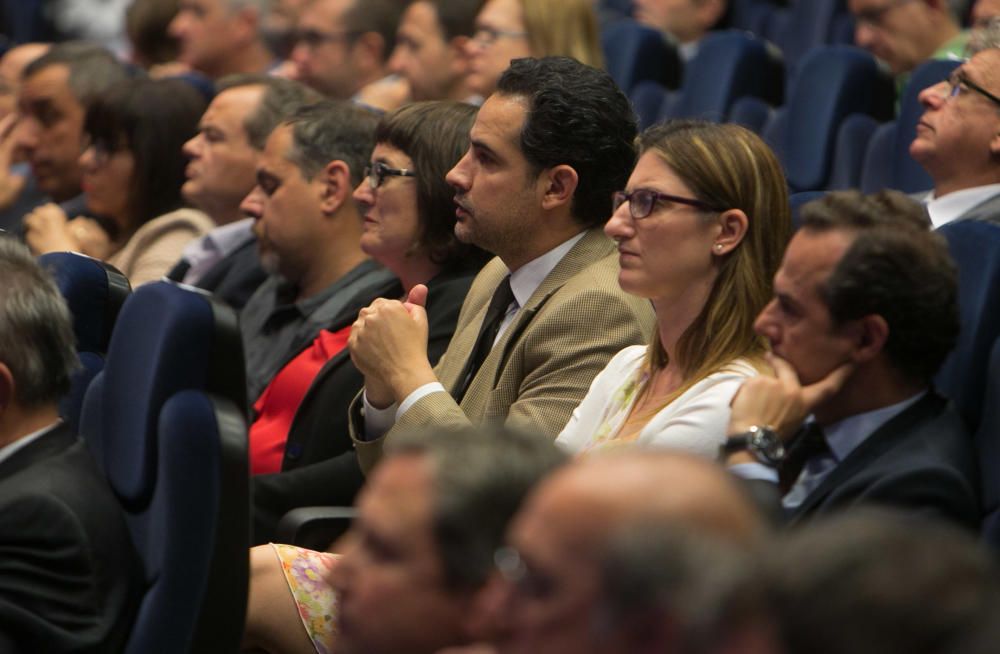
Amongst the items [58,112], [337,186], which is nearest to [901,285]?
[337,186]

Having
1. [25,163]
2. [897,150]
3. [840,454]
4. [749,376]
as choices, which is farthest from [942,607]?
[25,163]

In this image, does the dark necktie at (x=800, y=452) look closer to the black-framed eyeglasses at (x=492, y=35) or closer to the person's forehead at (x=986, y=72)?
the person's forehead at (x=986, y=72)

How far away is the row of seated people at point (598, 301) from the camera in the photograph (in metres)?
1.66

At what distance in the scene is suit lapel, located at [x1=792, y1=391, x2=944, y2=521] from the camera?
1.65m

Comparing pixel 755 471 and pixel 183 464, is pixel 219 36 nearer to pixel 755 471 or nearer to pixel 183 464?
pixel 183 464

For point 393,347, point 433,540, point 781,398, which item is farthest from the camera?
point 393,347

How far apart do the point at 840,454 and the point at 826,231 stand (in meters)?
0.24

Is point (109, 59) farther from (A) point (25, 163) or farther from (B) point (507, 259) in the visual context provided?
(B) point (507, 259)

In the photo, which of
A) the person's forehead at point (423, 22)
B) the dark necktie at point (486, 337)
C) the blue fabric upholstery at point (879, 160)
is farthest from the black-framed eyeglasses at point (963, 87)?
the person's forehead at point (423, 22)

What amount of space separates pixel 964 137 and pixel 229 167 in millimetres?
1582

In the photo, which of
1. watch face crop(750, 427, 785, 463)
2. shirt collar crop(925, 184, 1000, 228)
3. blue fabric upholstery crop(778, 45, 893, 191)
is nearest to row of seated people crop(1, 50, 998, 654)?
watch face crop(750, 427, 785, 463)

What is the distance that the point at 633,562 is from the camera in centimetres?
93

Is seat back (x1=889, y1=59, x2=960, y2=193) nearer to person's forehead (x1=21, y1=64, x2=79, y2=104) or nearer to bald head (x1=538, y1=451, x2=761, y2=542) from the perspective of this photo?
person's forehead (x1=21, y1=64, x2=79, y2=104)

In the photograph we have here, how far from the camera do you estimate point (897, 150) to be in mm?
3230
